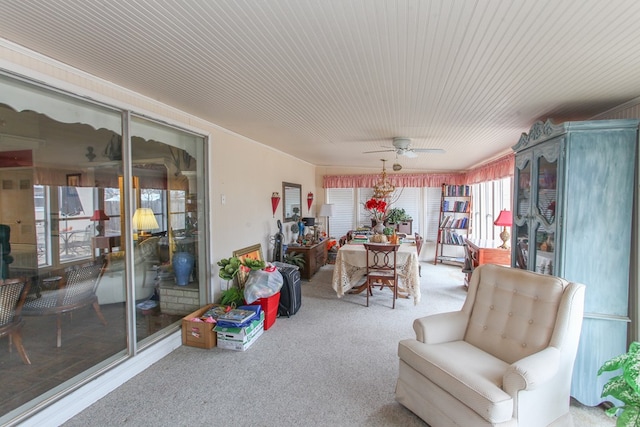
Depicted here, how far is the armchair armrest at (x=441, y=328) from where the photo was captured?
2.09m

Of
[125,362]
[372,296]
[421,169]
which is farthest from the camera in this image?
[421,169]

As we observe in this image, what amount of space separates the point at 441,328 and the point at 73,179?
307cm

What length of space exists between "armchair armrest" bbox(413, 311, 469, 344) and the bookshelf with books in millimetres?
4490

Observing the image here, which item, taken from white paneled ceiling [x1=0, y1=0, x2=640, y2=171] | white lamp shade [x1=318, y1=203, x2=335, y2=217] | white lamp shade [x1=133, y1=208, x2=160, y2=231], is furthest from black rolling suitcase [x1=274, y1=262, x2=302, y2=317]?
white lamp shade [x1=318, y1=203, x2=335, y2=217]

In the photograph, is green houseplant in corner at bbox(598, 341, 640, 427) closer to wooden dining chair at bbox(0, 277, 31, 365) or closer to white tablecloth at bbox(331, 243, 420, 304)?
white tablecloth at bbox(331, 243, 420, 304)

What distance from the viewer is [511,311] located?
81.0 inches

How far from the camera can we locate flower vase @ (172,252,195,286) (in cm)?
314

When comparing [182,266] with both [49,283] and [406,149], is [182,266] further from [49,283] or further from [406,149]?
[406,149]

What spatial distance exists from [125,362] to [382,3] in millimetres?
2919

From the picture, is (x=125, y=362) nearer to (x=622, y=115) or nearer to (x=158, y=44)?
(x=158, y=44)

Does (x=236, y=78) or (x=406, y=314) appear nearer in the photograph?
(x=236, y=78)

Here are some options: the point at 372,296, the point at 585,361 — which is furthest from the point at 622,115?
the point at 372,296

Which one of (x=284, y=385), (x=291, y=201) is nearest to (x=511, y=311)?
(x=284, y=385)

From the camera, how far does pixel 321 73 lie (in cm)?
197
